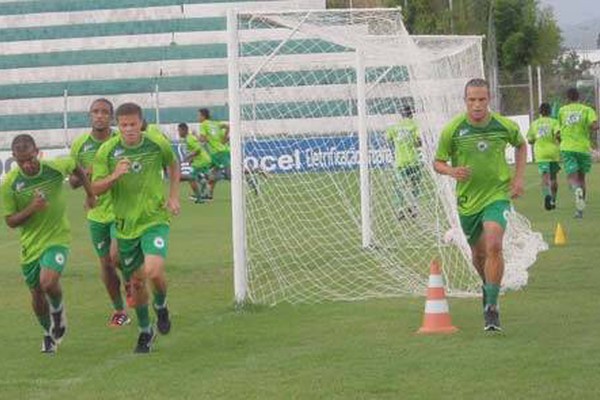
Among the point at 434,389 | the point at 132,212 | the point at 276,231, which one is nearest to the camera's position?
the point at 434,389

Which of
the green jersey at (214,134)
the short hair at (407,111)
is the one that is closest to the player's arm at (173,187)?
the short hair at (407,111)

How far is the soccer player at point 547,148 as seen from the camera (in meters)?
24.7

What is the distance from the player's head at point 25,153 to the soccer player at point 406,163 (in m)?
9.34

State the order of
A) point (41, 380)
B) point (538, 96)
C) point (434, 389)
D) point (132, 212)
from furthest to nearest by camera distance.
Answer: point (538, 96) → point (132, 212) → point (41, 380) → point (434, 389)

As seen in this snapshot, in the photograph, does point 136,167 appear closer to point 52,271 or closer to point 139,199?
point 139,199

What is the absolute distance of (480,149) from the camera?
37.1 ft

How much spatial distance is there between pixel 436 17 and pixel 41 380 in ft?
187

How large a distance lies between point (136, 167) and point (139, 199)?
0.24m

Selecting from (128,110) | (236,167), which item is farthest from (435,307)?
(236,167)

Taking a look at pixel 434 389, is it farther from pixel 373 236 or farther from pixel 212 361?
pixel 373 236

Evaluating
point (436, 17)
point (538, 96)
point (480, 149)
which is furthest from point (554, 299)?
point (436, 17)

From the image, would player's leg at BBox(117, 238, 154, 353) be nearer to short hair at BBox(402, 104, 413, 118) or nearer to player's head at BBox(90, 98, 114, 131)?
player's head at BBox(90, 98, 114, 131)

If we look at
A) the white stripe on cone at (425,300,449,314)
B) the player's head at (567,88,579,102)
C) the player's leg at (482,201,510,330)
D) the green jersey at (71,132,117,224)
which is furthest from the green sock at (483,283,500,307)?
the player's head at (567,88,579,102)

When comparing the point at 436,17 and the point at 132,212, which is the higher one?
the point at 436,17
